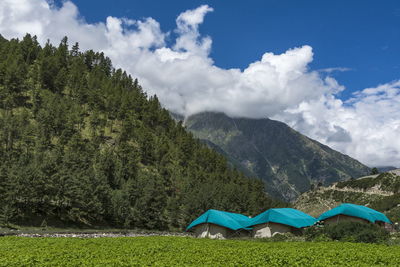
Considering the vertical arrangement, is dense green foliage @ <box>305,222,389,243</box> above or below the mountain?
below

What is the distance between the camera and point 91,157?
97188 millimetres

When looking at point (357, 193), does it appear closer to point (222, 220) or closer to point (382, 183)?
point (382, 183)

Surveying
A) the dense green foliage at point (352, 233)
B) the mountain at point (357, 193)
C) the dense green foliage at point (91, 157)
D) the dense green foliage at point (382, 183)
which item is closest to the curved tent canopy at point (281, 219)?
the dense green foliage at point (352, 233)

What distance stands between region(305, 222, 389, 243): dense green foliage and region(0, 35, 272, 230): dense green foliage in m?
44.8

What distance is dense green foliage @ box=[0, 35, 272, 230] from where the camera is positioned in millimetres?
64188

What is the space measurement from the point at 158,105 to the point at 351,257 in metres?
144

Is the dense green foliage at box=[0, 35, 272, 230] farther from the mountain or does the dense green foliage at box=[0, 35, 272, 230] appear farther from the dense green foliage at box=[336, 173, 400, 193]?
the dense green foliage at box=[336, 173, 400, 193]

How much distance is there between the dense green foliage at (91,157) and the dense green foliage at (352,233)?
44.8 metres

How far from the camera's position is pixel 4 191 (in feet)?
190

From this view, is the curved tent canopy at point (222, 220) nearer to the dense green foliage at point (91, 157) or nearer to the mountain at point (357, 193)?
the dense green foliage at point (91, 157)

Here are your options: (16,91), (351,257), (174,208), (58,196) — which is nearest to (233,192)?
(174,208)

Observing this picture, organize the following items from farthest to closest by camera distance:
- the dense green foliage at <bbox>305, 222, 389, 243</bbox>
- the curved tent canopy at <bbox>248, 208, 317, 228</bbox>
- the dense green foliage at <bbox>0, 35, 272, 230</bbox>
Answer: the dense green foliage at <bbox>0, 35, 272, 230</bbox> < the curved tent canopy at <bbox>248, 208, 317, 228</bbox> < the dense green foliage at <bbox>305, 222, 389, 243</bbox>

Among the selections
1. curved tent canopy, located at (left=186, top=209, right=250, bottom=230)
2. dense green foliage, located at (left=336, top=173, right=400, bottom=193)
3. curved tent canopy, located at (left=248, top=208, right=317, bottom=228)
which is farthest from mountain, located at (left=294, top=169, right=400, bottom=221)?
curved tent canopy, located at (left=186, top=209, right=250, bottom=230)

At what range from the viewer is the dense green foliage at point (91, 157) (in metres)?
64.2
